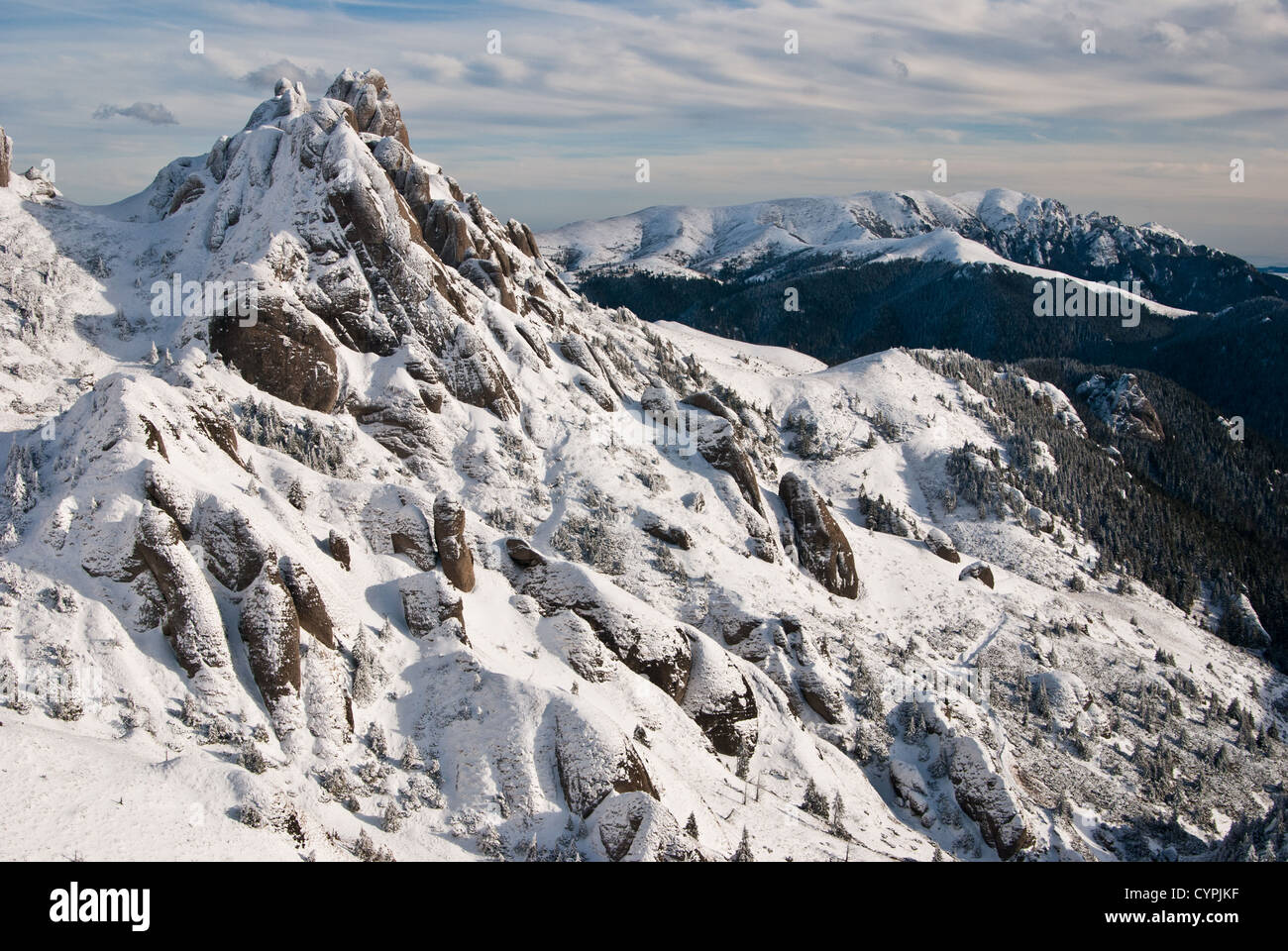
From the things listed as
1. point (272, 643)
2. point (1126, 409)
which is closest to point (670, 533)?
point (272, 643)

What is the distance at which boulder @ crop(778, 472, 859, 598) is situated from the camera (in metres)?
75.4

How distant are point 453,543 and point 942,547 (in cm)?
5638

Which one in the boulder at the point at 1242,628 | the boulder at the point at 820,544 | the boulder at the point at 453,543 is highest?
the boulder at the point at 453,543

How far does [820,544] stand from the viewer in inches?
3014

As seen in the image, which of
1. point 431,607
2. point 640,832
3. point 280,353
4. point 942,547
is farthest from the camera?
point 942,547

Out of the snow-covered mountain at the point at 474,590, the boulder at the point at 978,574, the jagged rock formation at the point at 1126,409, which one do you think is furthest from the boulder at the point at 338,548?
the jagged rock formation at the point at 1126,409

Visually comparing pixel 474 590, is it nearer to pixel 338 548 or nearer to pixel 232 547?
pixel 338 548

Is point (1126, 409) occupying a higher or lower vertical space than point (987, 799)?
higher

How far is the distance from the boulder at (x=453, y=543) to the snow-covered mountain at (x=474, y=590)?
0.87 ft

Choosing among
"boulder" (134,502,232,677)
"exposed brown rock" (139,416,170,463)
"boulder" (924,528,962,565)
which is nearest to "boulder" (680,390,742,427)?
"boulder" (924,528,962,565)

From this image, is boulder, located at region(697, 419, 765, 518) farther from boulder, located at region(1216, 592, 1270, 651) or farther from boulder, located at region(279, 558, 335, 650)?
boulder, located at region(1216, 592, 1270, 651)

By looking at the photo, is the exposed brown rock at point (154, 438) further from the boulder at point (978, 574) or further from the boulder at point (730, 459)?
the boulder at point (978, 574)

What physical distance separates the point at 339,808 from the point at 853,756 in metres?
34.7

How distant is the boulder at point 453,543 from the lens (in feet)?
170
